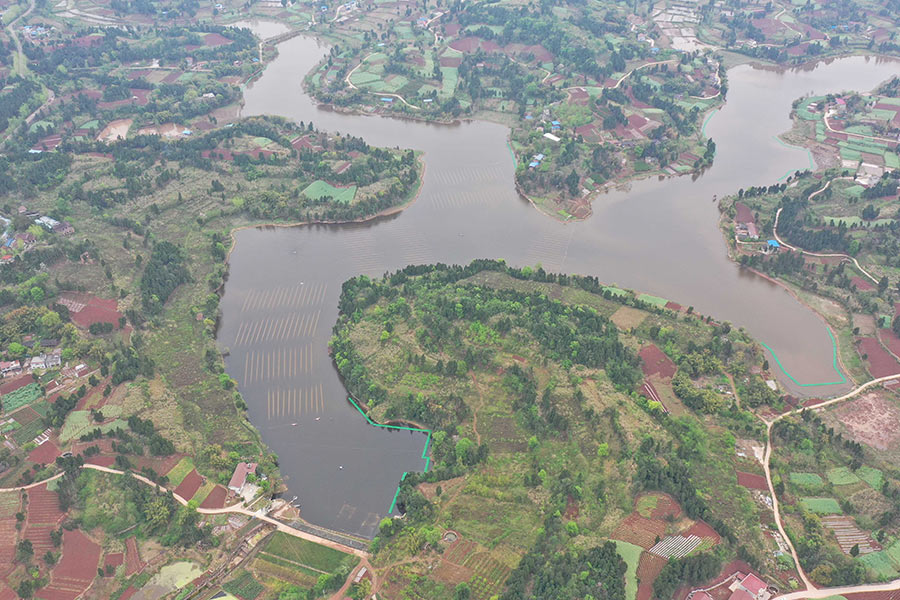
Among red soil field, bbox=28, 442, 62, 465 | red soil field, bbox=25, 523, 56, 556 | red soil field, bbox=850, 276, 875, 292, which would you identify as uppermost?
red soil field, bbox=850, 276, 875, 292

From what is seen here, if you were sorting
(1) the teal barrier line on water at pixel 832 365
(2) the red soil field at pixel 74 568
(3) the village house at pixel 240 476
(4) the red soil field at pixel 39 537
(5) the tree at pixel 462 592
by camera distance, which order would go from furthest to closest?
(1) the teal barrier line on water at pixel 832 365 → (3) the village house at pixel 240 476 → (4) the red soil field at pixel 39 537 → (2) the red soil field at pixel 74 568 → (5) the tree at pixel 462 592

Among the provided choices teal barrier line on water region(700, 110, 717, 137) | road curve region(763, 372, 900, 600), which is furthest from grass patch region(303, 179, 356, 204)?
teal barrier line on water region(700, 110, 717, 137)

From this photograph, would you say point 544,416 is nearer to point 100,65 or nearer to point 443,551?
point 443,551

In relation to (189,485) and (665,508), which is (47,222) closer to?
(189,485)

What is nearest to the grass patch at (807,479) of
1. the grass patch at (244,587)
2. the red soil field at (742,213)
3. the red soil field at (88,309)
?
the grass patch at (244,587)

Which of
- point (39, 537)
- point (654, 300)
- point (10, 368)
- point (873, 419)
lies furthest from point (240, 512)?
point (873, 419)

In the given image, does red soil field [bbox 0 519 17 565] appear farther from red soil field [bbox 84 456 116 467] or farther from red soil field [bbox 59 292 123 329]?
red soil field [bbox 59 292 123 329]

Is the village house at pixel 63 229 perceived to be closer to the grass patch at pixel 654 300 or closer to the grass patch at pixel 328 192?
the grass patch at pixel 328 192
